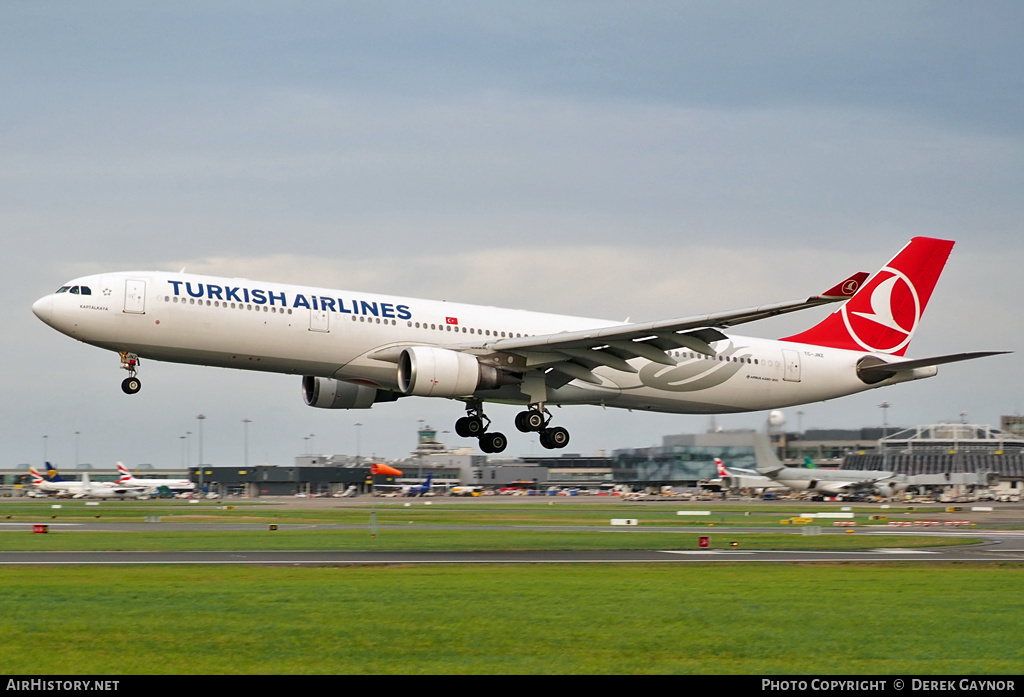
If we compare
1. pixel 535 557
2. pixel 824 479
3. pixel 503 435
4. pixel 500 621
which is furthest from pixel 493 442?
pixel 824 479

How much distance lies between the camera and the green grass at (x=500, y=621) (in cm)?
1925

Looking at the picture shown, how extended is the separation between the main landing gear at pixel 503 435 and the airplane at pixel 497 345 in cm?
6

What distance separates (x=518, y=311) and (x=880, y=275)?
18.1 m

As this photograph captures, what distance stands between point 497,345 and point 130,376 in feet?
43.1

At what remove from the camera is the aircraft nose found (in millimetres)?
39500

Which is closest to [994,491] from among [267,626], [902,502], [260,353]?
[902,502]

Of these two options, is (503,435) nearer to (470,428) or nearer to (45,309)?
(470,428)

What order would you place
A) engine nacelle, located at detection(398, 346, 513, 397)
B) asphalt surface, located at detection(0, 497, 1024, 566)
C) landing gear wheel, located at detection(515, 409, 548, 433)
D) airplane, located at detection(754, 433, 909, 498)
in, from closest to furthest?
asphalt surface, located at detection(0, 497, 1024, 566) < engine nacelle, located at detection(398, 346, 513, 397) < landing gear wheel, located at detection(515, 409, 548, 433) < airplane, located at detection(754, 433, 909, 498)

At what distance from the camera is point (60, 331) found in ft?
130

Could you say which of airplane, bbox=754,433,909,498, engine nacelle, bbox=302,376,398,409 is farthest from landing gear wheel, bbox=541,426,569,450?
airplane, bbox=754,433,909,498

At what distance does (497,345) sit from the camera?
144 ft

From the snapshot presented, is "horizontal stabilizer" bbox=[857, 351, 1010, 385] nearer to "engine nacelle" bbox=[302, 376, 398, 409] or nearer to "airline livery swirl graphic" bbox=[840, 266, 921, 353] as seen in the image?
"airline livery swirl graphic" bbox=[840, 266, 921, 353]

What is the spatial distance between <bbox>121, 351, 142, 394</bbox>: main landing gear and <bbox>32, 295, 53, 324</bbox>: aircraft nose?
269 cm

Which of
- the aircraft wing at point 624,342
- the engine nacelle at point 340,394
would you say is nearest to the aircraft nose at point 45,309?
the engine nacelle at point 340,394
